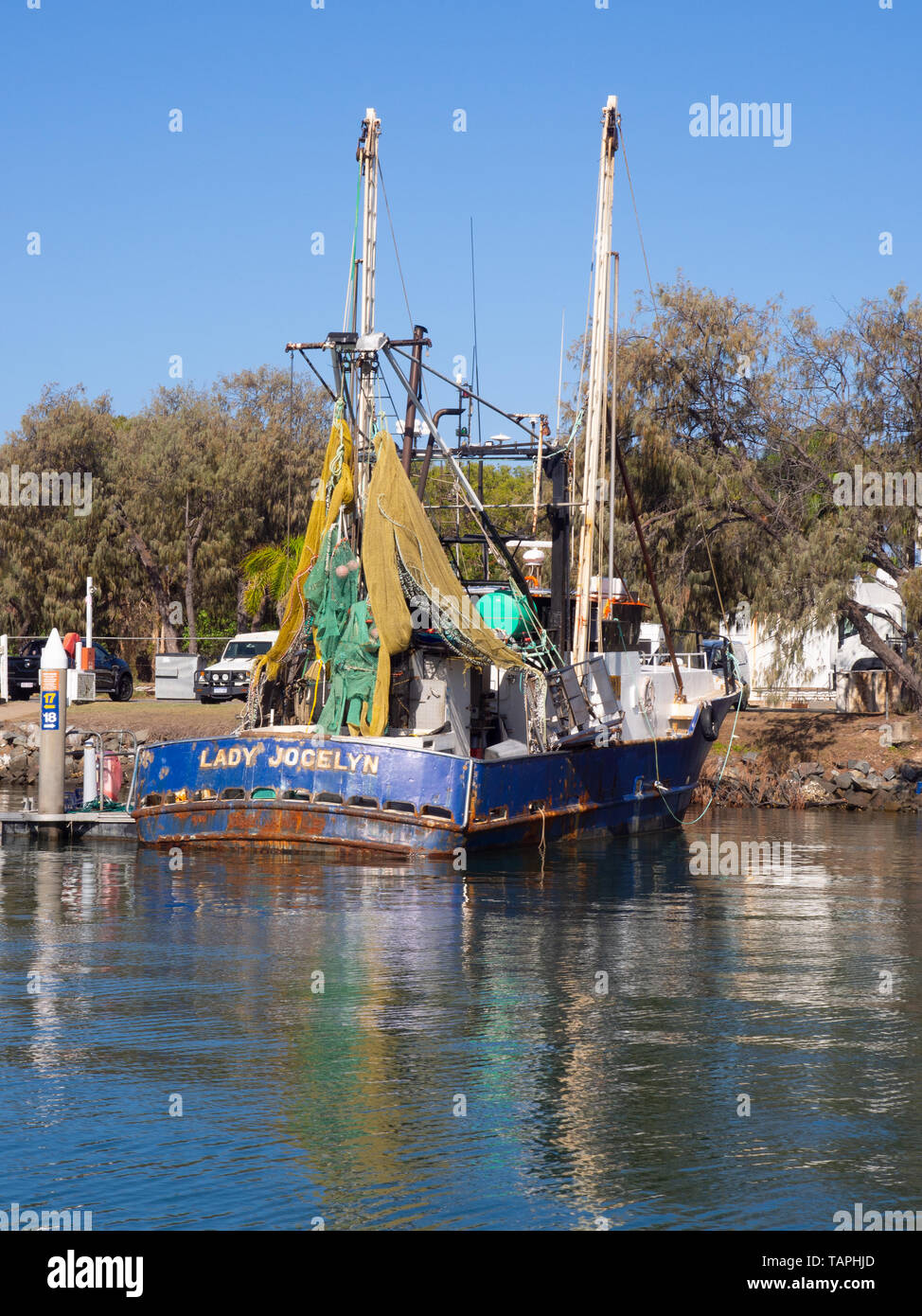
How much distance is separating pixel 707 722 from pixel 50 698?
1256cm

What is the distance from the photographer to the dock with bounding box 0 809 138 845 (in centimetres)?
2467

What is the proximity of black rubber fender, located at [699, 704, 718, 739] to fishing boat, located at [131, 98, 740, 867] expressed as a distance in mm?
2977

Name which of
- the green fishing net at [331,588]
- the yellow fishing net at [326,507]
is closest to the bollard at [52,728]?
the yellow fishing net at [326,507]

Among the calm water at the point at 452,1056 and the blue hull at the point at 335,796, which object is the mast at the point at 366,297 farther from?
the calm water at the point at 452,1056

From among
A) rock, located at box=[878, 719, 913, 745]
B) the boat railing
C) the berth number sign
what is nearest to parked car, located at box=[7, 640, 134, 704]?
the boat railing

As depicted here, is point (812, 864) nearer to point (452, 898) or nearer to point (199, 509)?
point (452, 898)

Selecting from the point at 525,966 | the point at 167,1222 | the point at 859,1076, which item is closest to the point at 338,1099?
the point at 167,1222

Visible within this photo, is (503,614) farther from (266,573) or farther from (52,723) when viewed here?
(266,573)

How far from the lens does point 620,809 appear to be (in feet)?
88.2

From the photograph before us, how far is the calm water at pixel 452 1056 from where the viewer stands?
8.75 metres

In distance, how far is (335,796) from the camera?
21672 mm

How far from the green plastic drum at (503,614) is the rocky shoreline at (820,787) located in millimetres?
10438

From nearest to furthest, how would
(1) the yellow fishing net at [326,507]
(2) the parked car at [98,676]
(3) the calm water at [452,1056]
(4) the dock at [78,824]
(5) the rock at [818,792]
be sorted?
(3) the calm water at [452,1056] < (1) the yellow fishing net at [326,507] < (4) the dock at [78,824] < (5) the rock at [818,792] < (2) the parked car at [98,676]

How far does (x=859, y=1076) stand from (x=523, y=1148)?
292 centimetres
